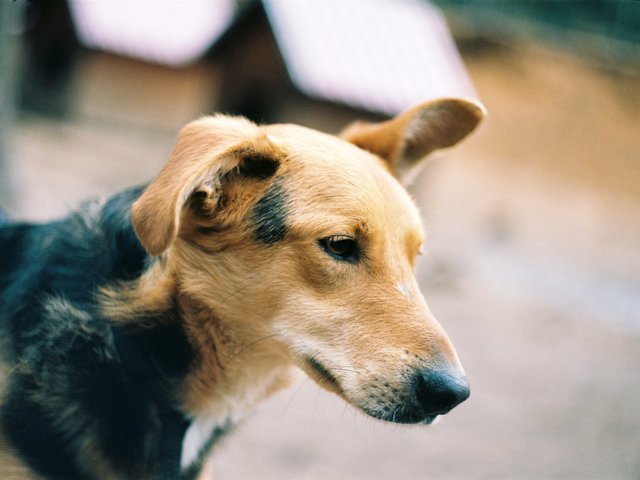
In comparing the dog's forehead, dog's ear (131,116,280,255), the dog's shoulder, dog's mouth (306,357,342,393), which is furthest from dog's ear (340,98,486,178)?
the dog's shoulder

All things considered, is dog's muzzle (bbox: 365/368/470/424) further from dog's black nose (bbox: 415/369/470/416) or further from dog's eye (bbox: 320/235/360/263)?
dog's eye (bbox: 320/235/360/263)

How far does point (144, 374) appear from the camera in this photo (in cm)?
253

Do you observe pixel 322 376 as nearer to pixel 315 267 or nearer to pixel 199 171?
pixel 315 267

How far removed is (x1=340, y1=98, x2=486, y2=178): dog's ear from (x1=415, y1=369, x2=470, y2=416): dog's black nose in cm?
126

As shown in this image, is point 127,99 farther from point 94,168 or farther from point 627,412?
point 627,412

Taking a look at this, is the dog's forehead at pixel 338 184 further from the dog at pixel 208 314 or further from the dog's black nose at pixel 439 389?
the dog's black nose at pixel 439 389

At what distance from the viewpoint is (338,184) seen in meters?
2.69

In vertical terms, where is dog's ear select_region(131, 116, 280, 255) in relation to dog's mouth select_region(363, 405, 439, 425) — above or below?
above

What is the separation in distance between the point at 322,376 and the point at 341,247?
1.59 ft

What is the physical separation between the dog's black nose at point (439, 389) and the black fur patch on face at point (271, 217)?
74 centimetres

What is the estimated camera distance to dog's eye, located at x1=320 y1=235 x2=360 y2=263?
2.58m

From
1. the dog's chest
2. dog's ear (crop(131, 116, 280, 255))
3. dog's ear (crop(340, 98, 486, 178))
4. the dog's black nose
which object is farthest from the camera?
dog's ear (crop(340, 98, 486, 178))

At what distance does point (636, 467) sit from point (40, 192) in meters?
7.59

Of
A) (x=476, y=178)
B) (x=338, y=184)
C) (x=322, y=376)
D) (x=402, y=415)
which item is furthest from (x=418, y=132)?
(x=476, y=178)
